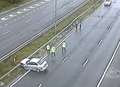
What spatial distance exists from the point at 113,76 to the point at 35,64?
36.4 feet

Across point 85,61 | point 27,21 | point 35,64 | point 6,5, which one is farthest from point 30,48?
point 6,5

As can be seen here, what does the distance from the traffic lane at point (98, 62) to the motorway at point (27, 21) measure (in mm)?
12877

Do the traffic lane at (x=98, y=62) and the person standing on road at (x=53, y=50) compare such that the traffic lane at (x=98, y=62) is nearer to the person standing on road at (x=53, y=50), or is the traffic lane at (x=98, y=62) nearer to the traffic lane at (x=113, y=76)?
the traffic lane at (x=113, y=76)

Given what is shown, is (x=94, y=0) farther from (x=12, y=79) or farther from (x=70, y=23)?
(x=12, y=79)

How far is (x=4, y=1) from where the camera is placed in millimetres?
87188

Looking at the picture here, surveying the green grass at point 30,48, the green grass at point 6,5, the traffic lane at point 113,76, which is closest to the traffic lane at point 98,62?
the traffic lane at point 113,76

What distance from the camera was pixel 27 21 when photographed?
7325 cm

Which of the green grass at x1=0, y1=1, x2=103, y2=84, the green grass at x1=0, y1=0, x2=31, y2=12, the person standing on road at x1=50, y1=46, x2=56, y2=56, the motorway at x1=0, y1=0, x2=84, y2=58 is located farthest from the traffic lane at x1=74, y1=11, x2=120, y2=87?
the green grass at x1=0, y1=0, x2=31, y2=12

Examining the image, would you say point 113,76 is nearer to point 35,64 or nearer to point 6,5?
point 35,64

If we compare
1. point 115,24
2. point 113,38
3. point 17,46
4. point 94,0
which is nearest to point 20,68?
point 17,46

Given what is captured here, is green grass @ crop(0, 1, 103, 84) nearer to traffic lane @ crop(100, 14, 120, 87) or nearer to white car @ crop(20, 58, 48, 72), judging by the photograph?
white car @ crop(20, 58, 48, 72)

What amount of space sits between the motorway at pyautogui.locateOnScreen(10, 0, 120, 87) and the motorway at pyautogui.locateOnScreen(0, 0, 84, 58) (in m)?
7.15

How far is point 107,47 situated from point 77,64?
9547mm

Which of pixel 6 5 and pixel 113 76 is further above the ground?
pixel 113 76
